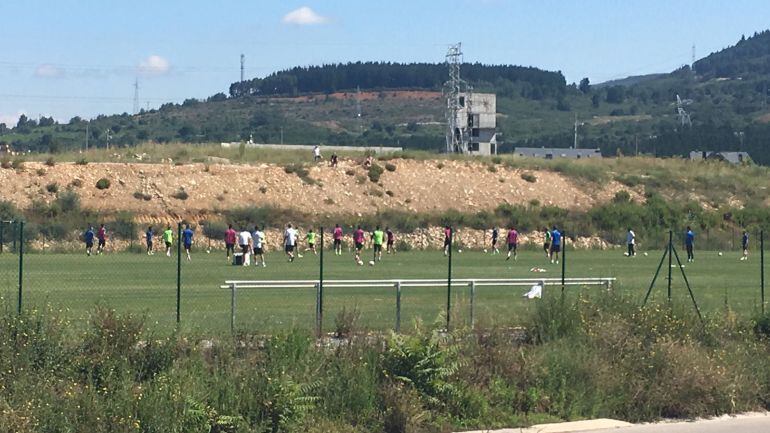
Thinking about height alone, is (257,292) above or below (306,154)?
below

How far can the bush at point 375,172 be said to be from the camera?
8038 centimetres

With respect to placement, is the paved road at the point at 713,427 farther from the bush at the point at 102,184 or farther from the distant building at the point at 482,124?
the distant building at the point at 482,124

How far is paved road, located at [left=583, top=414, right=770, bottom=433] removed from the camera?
53.9 ft

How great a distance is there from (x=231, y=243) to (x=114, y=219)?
758 inches

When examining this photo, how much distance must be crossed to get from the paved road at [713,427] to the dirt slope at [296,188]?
172 feet

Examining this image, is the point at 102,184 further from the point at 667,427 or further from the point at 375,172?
the point at 667,427

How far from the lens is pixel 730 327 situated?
798 inches

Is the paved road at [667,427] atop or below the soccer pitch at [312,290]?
below

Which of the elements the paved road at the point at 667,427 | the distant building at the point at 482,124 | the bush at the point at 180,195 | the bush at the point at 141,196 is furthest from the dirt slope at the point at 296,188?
the paved road at the point at 667,427

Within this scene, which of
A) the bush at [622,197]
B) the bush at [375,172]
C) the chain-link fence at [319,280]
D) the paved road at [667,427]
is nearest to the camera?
the paved road at [667,427]

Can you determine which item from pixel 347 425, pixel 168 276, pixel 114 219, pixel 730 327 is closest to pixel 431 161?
pixel 114 219

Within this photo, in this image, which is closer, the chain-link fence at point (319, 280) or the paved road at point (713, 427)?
the paved road at point (713, 427)

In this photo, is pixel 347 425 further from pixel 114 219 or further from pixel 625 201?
pixel 625 201

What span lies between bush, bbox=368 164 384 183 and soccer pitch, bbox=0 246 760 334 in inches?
905
